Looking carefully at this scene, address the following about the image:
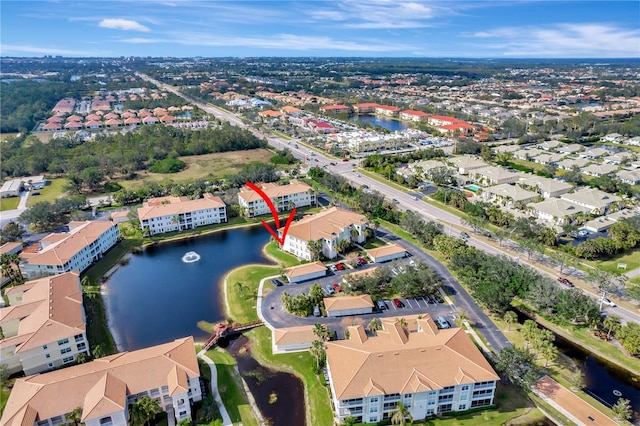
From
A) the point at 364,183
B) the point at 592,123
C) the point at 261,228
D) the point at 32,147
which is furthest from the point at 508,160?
the point at 32,147

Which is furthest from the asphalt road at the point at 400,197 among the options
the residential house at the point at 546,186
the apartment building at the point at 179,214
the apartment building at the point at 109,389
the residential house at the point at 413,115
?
the residential house at the point at 413,115

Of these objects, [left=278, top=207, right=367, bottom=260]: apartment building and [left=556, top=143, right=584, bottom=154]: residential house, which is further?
[left=556, top=143, right=584, bottom=154]: residential house

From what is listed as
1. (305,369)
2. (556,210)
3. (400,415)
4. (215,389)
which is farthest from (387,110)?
(400,415)

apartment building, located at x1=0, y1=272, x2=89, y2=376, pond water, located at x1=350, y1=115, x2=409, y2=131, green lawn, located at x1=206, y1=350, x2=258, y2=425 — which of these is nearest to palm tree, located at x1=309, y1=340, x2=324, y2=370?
green lawn, located at x1=206, y1=350, x2=258, y2=425

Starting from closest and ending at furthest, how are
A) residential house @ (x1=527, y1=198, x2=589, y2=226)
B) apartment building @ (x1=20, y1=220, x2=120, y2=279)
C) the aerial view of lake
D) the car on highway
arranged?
the aerial view of lake, the car on highway, apartment building @ (x1=20, y1=220, x2=120, y2=279), residential house @ (x1=527, y1=198, x2=589, y2=226)

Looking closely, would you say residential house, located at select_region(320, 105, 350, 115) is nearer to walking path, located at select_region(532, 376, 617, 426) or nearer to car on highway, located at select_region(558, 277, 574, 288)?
car on highway, located at select_region(558, 277, 574, 288)

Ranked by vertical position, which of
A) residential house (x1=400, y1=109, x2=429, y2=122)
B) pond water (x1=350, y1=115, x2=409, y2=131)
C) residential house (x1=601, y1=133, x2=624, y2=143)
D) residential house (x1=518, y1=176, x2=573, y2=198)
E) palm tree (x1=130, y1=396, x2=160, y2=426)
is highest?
residential house (x1=400, y1=109, x2=429, y2=122)

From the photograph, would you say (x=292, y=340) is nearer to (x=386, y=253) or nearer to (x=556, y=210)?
(x=386, y=253)
